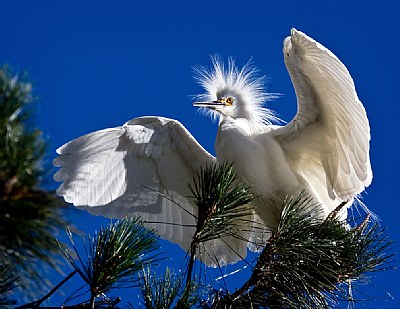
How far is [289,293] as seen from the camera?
2.59 metres

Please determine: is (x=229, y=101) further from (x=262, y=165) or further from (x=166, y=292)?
(x=166, y=292)

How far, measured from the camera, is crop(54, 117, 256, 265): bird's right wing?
3.92m

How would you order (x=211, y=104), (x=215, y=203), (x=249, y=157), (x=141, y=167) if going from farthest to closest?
(x=211, y=104) < (x=141, y=167) < (x=249, y=157) < (x=215, y=203)

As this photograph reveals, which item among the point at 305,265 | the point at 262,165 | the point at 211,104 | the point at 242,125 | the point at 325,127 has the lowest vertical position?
the point at 305,265

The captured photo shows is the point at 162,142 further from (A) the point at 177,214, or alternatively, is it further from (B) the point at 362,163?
(B) the point at 362,163

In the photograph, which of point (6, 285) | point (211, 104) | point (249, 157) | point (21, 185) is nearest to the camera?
point (21, 185)

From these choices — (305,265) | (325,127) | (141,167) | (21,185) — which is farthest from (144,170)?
(21,185)

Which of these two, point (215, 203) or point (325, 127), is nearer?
point (215, 203)

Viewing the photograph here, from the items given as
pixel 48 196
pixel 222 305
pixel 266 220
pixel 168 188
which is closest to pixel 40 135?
pixel 48 196

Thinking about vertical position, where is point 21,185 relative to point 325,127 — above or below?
below

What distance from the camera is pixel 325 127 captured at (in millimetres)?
3920

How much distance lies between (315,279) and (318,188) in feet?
5.19

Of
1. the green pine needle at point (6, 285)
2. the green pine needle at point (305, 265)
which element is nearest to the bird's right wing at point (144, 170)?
the green pine needle at point (305, 265)

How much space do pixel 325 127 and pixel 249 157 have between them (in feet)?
1.41
